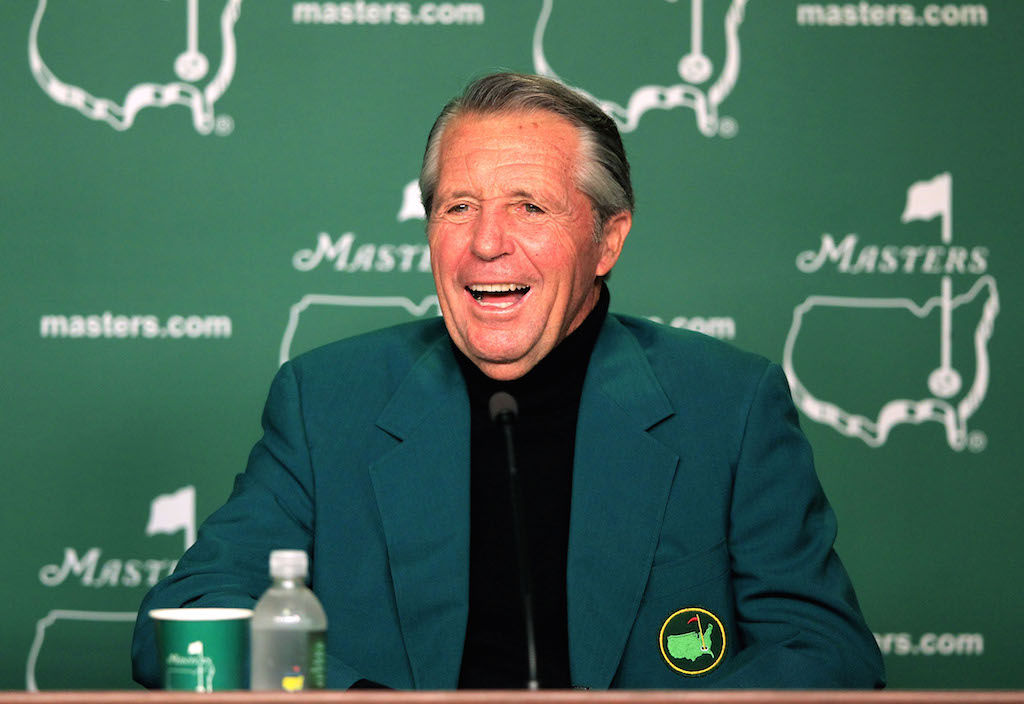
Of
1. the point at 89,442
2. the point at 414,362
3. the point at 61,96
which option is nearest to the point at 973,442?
the point at 414,362

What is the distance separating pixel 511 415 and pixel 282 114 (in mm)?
1827

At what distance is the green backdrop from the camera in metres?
3.21

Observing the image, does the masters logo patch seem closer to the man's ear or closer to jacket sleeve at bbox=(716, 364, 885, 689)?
jacket sleeve at bbox=(716, 364, 885, 689)

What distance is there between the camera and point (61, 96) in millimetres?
3264

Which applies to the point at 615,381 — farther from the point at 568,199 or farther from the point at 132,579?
the point at 132,579

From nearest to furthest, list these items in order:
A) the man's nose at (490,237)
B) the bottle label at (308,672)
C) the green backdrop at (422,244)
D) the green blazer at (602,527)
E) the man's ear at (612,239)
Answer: the bottle label at (308,672)
the green blazer at (602,527)
the man's nose at (490,237)
the man's ear at (612,239)
the green backdrop at (422,244)

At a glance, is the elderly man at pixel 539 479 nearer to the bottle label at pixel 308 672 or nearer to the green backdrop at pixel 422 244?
the bottle label at pixel 308 672

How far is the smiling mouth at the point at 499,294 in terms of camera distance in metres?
2.35

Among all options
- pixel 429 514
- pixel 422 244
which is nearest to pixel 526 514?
pixel 429 514

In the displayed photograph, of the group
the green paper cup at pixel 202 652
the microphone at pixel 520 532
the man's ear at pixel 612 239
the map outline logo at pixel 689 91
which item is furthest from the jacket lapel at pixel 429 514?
the map outline logo at pixel 689 91

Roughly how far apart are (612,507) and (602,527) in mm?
40

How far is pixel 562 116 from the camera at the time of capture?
240 centimetres

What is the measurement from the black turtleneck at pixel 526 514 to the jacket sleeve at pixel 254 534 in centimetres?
28

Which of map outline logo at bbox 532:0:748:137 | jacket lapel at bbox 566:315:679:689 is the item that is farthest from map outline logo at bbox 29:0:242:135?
jacket lapel at bbox 566:315:679:689
